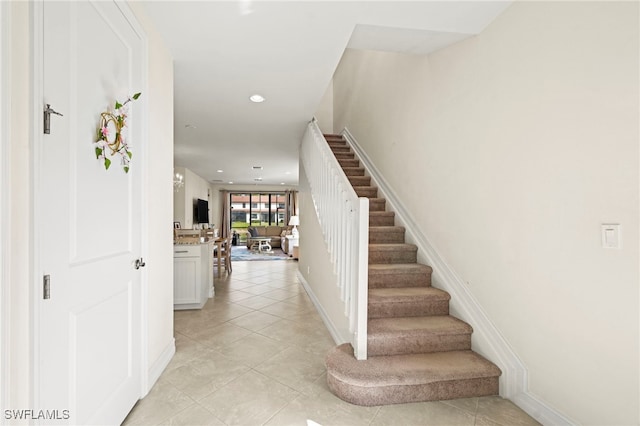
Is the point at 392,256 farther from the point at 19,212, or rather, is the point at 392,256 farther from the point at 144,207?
the point at 19,212

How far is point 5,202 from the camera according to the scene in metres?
0.95

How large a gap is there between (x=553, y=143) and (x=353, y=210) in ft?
4.10

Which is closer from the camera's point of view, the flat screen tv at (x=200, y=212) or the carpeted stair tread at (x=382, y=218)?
the carpeted stair tread at (x=382, y=218)

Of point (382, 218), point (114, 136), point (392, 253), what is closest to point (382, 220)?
point (382, 218)

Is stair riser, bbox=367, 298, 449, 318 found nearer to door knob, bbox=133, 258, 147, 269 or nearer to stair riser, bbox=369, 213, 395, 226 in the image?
stair riser, bbox=369, 213, 395, 226

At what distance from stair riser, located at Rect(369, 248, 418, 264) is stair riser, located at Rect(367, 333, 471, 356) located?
89 cm

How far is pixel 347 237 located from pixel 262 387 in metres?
1.22

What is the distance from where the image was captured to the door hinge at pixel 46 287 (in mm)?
1051

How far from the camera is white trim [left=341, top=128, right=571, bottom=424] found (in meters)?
1.72

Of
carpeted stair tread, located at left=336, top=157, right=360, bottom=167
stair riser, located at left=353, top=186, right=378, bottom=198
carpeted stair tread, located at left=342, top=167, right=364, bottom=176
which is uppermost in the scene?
carpeted stair tread, located at left=336, top=157, right=360, bottom=167

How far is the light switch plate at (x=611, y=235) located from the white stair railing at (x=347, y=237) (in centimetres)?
121

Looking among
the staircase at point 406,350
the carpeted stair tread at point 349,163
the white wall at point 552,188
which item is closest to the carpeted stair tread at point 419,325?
the staircase at point 406,350

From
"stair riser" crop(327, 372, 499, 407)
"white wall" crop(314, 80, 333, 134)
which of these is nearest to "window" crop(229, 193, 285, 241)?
"white wall" crop(314, 80, 333, 134)

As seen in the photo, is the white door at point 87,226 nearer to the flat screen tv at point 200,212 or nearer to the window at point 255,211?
the flat screen tv at point 200,212
